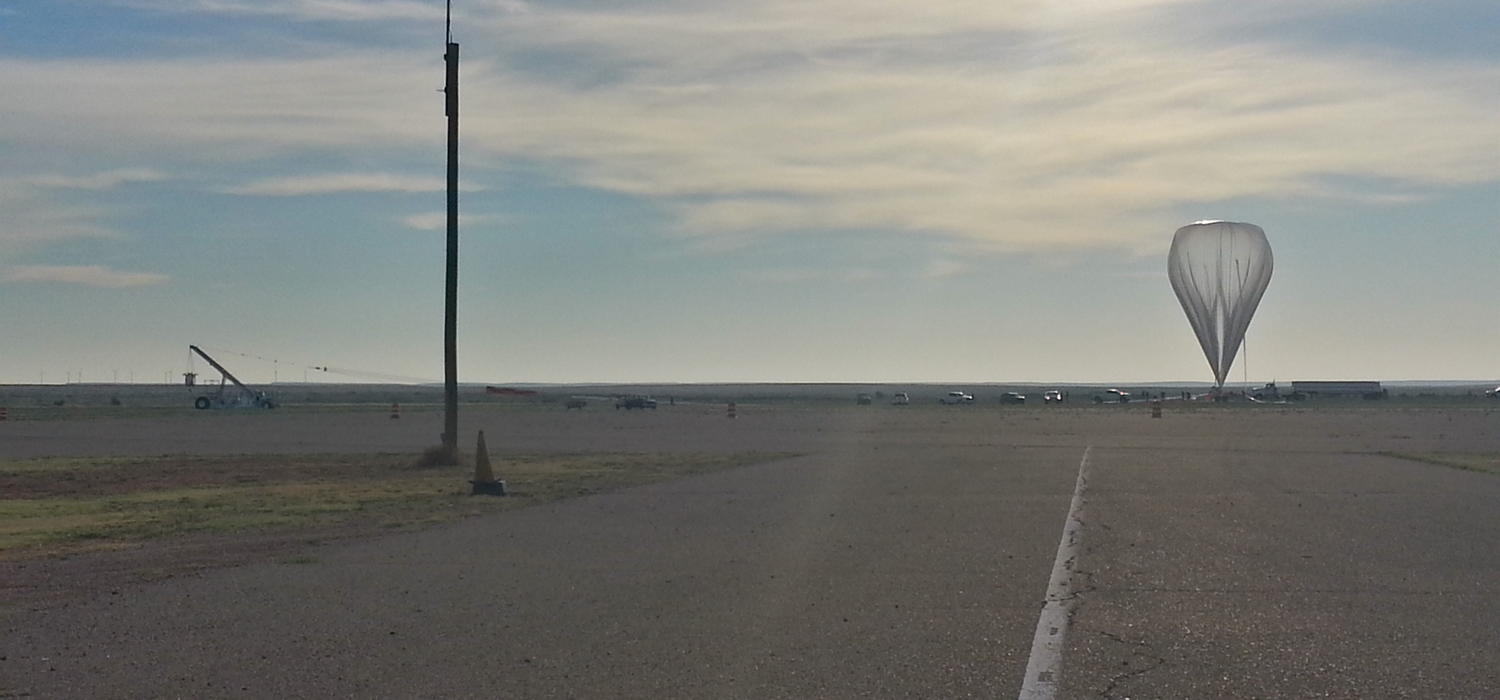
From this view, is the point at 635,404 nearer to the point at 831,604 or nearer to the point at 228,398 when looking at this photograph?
the point at 228,398

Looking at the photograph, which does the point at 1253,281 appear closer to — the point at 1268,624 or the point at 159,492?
the point at 159,492

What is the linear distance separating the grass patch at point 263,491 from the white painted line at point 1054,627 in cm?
768

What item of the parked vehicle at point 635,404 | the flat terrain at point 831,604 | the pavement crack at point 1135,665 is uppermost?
the parked vehicle at point 635,404

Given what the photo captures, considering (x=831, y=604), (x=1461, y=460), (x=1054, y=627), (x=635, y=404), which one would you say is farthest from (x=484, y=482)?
(x=635, y=404)

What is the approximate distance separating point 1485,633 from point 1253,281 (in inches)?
3482

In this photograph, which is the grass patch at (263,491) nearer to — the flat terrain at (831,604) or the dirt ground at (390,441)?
the dirt ground at (390,441)

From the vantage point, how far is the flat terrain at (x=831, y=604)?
876 cm

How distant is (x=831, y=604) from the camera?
1166 centimetres

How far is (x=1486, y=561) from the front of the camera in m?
14.7

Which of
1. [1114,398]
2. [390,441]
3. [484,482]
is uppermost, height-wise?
[1114,398]

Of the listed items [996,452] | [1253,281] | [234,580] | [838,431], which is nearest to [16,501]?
[234,580]

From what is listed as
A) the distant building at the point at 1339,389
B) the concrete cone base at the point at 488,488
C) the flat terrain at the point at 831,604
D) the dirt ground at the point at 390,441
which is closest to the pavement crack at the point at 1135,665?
the flat terrain at the point at 831,604

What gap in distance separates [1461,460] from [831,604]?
28200mm

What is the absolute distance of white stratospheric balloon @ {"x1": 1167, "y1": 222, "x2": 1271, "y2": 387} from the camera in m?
94.4
